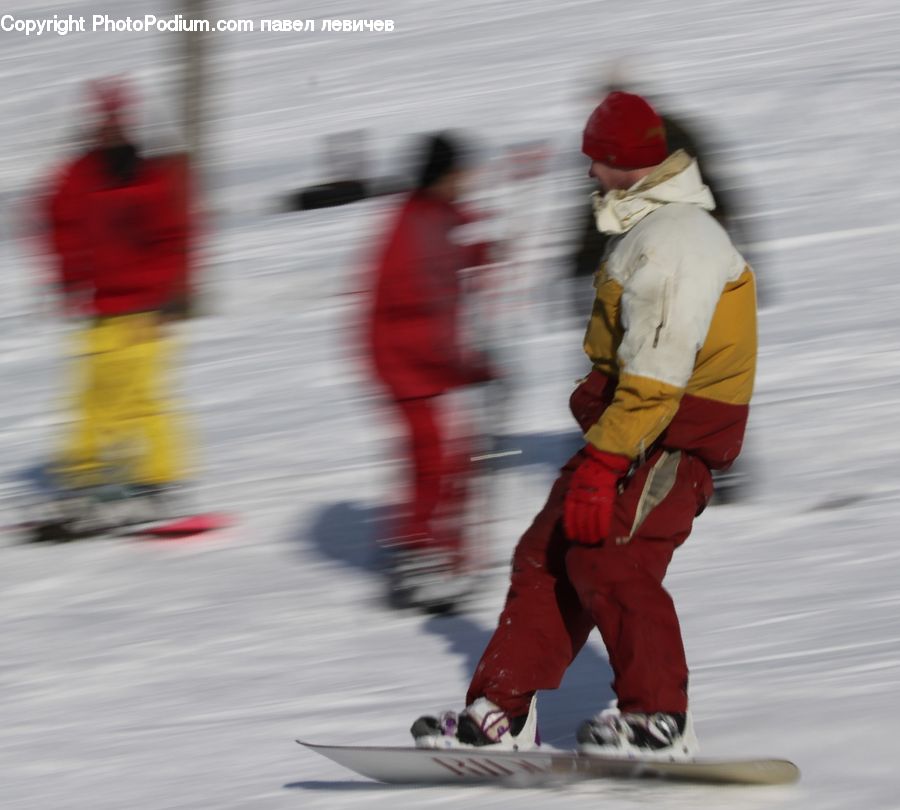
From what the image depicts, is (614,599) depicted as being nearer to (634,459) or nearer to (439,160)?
(634,459)

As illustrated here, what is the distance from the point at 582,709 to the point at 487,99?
12920 mm

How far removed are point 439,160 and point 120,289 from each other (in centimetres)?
172

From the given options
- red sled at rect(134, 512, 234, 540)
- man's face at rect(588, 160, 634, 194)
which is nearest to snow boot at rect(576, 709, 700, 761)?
man's face at rect(588, 160, 634, 194)

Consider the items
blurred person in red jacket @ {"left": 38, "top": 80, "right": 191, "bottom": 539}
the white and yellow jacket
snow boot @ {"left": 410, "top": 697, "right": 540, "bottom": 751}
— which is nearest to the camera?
the white and yellow jacket

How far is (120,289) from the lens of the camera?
716 cm

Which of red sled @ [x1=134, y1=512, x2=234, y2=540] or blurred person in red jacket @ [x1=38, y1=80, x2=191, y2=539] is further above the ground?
blurred person in red jacket @ [x1=38, y1=80, x2=191, y2=539]

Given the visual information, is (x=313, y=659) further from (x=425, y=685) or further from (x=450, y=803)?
(x=450, y=803)

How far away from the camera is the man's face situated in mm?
4328

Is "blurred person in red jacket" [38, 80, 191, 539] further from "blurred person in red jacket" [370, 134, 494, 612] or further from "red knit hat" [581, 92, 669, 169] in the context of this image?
"red knit hat" [581, 92, 669, 169]

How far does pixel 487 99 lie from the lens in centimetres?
1752

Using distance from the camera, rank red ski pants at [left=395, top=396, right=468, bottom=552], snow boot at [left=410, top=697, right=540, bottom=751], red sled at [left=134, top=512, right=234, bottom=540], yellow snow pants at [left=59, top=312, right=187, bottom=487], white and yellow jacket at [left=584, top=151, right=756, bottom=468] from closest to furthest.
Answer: white and yellow jacket at [left=584, top=151, right=756, bottom=468], snow boot at [left=410, top=697, right=540, bottom=751], red ski pants at [left=395, top=396, right=468, bottom=552], yellow snow pants at [left=59, top=312, right=187, bottom=487], red sled at [left=134, top=512, right=234, bottom=540]

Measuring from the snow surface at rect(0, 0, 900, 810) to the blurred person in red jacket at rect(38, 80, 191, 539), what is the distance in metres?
0.38

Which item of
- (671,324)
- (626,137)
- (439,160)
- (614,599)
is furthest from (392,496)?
(671,324)

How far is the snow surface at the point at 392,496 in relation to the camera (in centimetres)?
495
